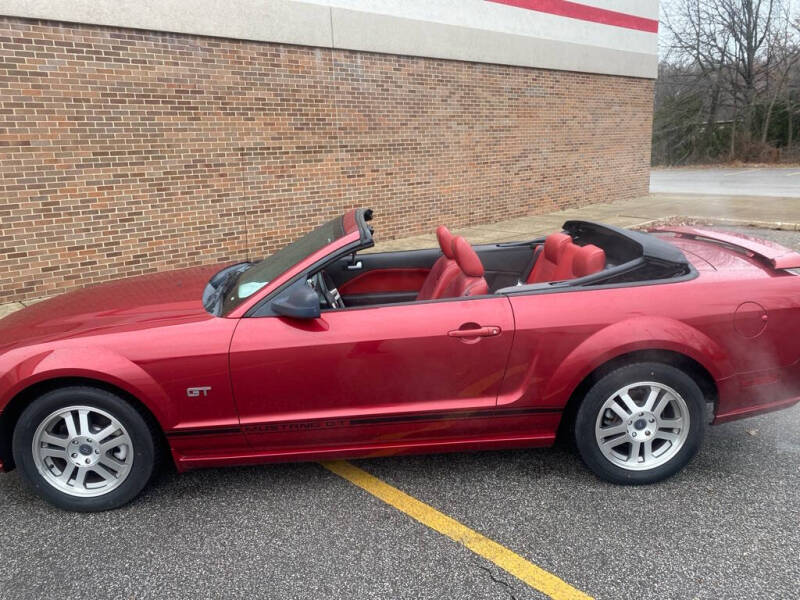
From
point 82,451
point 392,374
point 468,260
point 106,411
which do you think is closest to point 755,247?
point 468,260

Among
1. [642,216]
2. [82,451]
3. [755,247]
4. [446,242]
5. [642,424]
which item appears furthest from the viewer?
[642,216]

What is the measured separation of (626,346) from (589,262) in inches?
21.3

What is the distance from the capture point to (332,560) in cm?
254

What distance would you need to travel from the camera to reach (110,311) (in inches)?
123

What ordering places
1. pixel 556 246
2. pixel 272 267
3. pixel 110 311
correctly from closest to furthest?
pixel 110 311
pixel 272 267
pixel 556 246

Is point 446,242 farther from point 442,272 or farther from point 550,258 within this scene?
point 550,258

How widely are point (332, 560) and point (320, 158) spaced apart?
23.7 ft

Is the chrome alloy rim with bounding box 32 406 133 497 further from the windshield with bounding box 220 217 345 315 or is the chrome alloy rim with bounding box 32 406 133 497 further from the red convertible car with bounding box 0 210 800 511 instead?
the windshield with bounding box 220 217 345 315

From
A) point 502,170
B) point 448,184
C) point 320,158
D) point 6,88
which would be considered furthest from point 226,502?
point 502,170

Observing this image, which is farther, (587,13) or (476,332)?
(587,13)

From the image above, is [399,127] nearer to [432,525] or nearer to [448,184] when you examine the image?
[448,184]

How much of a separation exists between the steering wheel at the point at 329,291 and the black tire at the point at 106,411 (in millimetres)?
1090

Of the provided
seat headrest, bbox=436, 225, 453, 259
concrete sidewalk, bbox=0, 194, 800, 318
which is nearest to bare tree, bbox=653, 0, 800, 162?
concrete sidewalk, bbox=0, 194, 800, 318

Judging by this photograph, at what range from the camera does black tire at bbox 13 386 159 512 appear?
9.09 feet
